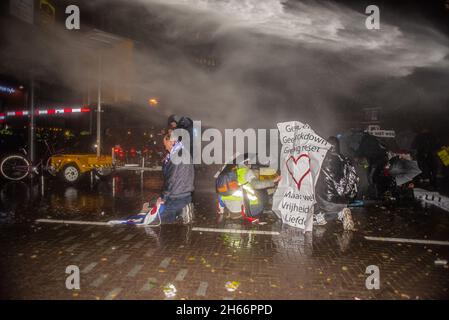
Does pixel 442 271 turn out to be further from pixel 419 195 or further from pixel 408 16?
pixel 408 16

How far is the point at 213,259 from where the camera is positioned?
4172 mm

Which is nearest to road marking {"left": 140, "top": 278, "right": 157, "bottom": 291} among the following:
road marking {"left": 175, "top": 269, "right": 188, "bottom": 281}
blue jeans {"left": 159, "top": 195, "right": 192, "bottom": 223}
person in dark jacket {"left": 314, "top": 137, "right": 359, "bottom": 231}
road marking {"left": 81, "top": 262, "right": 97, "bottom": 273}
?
road marking {"left": 175, "top": 269, "right": 188, "bottom": 281}

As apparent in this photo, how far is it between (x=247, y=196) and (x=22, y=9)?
32.1 feet

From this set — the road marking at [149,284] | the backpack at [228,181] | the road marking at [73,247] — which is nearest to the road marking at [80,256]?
the road marking at [73,247]

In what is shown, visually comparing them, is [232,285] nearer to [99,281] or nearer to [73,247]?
[99,281]

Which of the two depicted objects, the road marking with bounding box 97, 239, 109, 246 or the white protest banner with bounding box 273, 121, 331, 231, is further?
the white protest banner with bounding box 273, 121, 331, 231

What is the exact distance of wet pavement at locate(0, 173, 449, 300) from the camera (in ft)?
10.9

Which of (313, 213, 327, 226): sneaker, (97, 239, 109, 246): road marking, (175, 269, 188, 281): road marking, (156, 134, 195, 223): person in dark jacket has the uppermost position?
(156, 134, 195, 223): person in dark jacket

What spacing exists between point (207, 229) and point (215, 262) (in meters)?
1.57

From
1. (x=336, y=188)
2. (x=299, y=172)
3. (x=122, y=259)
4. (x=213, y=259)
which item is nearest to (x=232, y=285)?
(x=213, y=259)

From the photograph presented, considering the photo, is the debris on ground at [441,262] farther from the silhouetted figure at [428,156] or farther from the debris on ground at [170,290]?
the silhouetted figure at [428,156]

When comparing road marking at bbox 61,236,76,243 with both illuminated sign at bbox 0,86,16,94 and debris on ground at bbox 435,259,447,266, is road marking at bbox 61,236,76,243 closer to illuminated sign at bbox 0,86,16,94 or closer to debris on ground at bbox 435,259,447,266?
debris on ground at bbox 435,259,447,266

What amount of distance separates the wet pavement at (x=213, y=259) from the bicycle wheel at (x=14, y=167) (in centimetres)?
466

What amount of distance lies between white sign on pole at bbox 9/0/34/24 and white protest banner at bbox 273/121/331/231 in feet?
31.1
